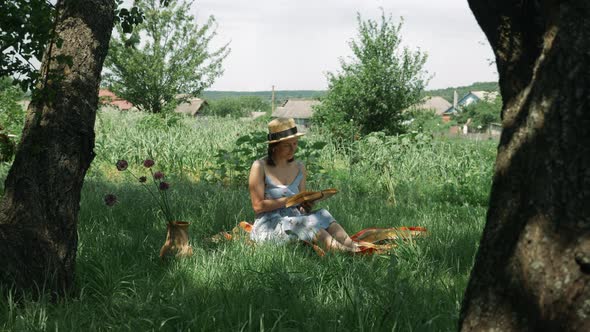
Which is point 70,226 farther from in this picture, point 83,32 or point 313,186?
point 313,186

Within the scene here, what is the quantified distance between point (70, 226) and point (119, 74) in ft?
81.7

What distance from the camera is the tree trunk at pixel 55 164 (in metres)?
3.24

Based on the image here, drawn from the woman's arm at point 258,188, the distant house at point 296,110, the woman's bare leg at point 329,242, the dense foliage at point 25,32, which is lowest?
the distant house at point 296,110

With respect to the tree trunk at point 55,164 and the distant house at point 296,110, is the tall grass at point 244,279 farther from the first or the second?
the distant house at point 296,110

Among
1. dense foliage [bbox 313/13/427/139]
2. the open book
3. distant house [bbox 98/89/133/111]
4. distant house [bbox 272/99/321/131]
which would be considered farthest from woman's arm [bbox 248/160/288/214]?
distant house [bbox 272/99/321/131]

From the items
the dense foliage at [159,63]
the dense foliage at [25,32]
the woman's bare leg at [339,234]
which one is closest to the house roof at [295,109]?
the dense foliage at [159,63]

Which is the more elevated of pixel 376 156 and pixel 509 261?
pixel 509 261

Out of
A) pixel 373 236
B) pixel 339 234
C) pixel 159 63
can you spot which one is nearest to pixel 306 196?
pixel 339 234

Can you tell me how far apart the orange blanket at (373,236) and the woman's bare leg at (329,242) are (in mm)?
70

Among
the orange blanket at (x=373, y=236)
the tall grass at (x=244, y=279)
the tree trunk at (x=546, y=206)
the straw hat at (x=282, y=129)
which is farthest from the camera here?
the straw hat at (x=282, y=129)

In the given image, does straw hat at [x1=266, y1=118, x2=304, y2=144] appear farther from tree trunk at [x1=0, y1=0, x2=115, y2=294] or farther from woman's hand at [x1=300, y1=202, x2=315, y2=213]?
tree trunk at [x1=0, y1=0, x2=115, y2=294]

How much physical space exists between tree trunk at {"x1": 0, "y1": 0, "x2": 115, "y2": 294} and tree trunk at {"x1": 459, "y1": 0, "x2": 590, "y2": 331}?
2.22 m

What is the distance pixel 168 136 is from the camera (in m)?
12.0

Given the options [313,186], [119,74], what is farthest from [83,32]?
[119,74]
